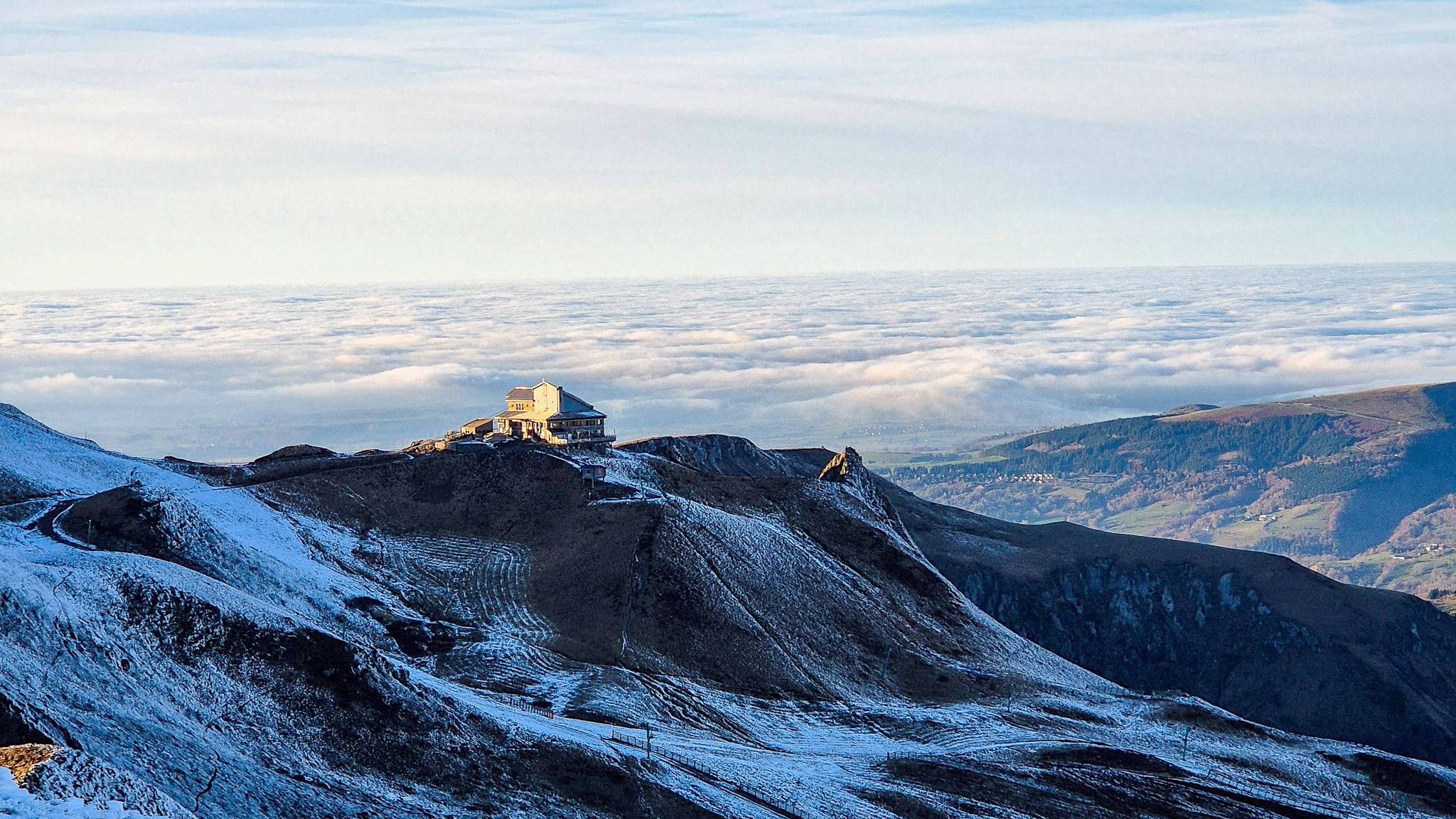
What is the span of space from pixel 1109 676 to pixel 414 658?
100028 mm

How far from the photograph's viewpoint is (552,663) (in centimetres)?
7819

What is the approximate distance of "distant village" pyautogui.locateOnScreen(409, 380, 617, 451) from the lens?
12719 centimetres

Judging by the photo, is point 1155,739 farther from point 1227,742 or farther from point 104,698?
point 104,698

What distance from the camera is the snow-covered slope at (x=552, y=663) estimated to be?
55938 millimetres

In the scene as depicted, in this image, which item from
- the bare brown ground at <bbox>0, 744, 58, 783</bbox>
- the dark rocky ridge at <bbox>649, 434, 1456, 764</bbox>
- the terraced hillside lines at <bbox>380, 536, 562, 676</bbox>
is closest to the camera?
the bare brown ground at <bbox>0, 744, 58, 783</bbox>

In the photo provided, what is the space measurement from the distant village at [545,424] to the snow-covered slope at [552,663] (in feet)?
56.4

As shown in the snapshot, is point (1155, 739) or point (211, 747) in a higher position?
point (211, 747)

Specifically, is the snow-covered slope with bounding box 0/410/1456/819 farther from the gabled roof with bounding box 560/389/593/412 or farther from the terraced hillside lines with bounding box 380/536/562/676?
the gabled roof with bounding box 560/389/593/412

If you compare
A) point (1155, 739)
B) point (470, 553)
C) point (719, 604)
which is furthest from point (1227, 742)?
point (470, 553)

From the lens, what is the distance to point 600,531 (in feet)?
310

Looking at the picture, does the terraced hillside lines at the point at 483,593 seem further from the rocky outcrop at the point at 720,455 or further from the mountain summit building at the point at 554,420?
the rocky outcrop at the point at 720,455

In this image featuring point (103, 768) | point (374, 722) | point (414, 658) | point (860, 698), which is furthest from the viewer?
point (860, 698)

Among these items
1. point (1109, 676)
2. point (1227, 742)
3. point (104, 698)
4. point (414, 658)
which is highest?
point (104, 698)


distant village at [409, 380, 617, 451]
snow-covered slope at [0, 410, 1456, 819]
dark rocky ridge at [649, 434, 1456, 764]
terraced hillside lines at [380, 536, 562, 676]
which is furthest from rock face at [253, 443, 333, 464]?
dark rocky ridge at [649, 434, 1456, 764]
